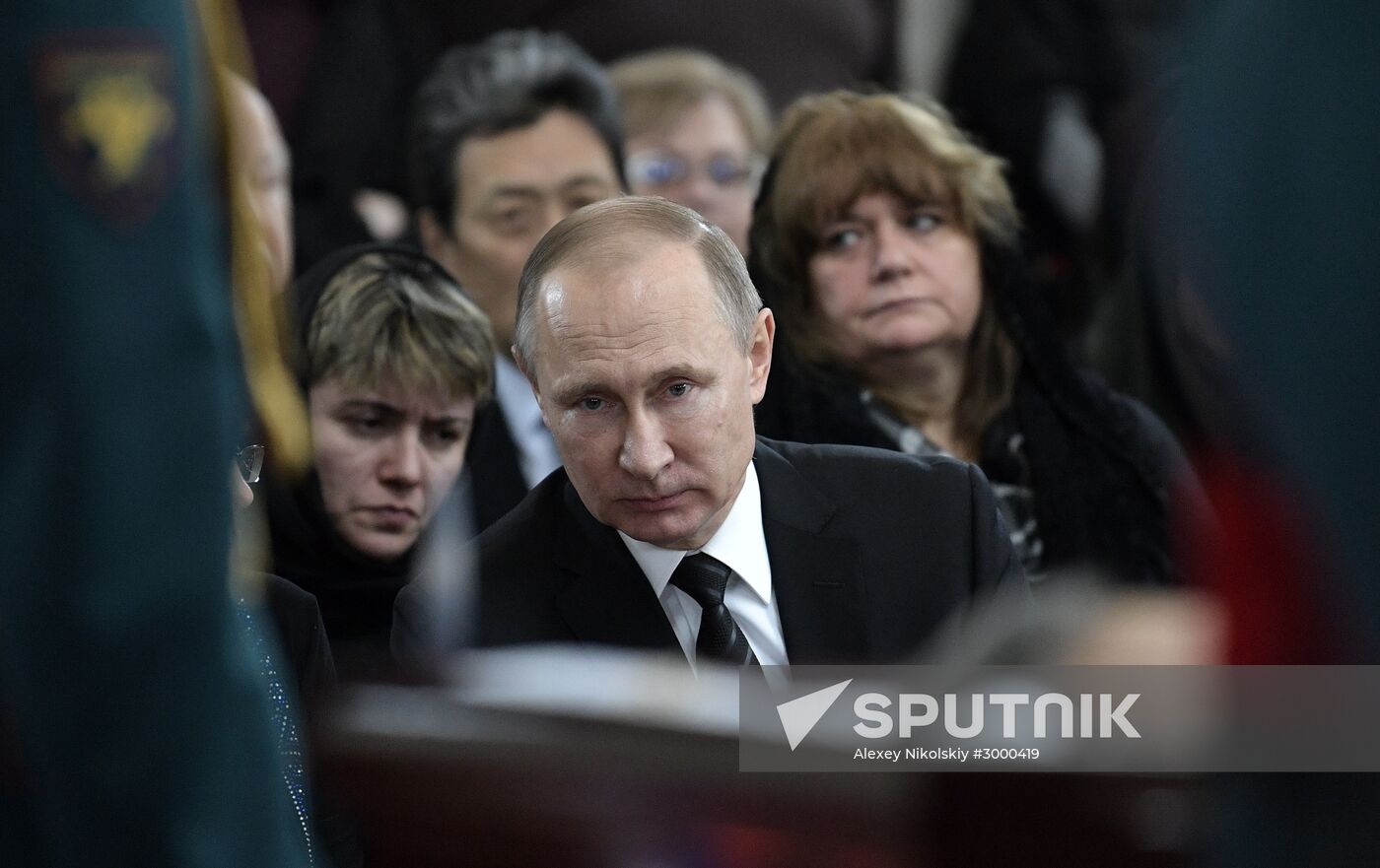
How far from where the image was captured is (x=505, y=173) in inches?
60.9

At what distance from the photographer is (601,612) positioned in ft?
4.04

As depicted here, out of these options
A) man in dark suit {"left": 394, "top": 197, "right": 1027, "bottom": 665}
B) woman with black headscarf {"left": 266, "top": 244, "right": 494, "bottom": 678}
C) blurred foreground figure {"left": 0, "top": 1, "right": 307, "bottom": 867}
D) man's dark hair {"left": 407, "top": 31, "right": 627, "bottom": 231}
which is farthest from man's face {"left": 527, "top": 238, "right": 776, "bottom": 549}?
blurred foreground figure {"left": 0, "top": 1, "right": 307, "bottom": 867}

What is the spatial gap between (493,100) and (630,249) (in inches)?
22.3

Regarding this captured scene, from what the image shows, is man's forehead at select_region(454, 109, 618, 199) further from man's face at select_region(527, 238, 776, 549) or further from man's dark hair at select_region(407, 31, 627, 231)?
man's face at select_region(527, 238, 776, 549)

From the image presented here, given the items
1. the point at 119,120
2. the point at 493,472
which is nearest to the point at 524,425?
the point at 493,472

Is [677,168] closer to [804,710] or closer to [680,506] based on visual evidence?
[680,506]

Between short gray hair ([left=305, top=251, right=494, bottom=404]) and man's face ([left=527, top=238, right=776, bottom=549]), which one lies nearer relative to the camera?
man's face ([left=527, top=238, right=776, bottom=549])

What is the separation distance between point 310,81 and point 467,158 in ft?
1.34

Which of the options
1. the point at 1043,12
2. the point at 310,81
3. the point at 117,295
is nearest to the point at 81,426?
the point at 117,295

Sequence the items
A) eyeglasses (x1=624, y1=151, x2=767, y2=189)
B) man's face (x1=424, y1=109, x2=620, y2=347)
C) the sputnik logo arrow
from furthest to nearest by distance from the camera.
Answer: eyeglasses (x1=624, y1=151, x2=767, y2=189) → man's face (x1=424, y1=109, x2=620, y2=347) → the sputnik logo arrow

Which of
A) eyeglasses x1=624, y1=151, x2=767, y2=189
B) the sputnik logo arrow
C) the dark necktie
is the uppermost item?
eyeglasses x1=624, y1=151, x2=767, y2=189

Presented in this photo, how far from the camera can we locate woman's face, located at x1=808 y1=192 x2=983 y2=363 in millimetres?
1430

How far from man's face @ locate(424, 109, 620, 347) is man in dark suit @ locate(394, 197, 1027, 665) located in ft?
0.31

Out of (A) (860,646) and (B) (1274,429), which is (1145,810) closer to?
(A) (860,646)
